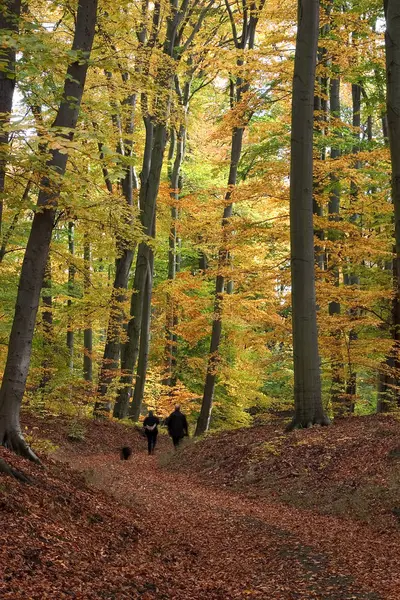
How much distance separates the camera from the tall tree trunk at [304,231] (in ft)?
38.1

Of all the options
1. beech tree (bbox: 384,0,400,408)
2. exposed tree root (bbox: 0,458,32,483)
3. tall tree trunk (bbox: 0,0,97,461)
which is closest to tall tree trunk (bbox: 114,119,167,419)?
tall tree trunk (bbox: 0,0,97,461)

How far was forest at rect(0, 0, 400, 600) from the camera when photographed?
18.7 feet

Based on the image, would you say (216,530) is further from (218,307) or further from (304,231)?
(218,307)

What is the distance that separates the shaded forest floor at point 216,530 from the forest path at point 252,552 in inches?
0.7

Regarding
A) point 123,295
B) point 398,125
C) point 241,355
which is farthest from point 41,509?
point 241,355

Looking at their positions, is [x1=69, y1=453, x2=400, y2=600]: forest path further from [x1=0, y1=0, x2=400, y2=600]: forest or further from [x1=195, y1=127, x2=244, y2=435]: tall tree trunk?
[x1=195, y1=127, x2=244, y2=435]: tall tree trunk

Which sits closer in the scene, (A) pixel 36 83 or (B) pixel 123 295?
(A) pixel 36 83

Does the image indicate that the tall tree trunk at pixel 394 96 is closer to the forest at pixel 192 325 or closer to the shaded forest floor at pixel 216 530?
the forest at pixel 192 325

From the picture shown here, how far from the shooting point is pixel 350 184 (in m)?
19.3

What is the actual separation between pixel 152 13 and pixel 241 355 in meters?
12.6

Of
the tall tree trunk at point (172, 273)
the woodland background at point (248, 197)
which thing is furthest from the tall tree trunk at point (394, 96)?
the tall tree trunk at point (172, 273)

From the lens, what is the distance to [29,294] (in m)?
7.79

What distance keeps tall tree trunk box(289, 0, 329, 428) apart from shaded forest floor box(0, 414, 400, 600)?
0.96 meters

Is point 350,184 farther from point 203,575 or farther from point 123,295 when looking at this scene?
point 203,575
